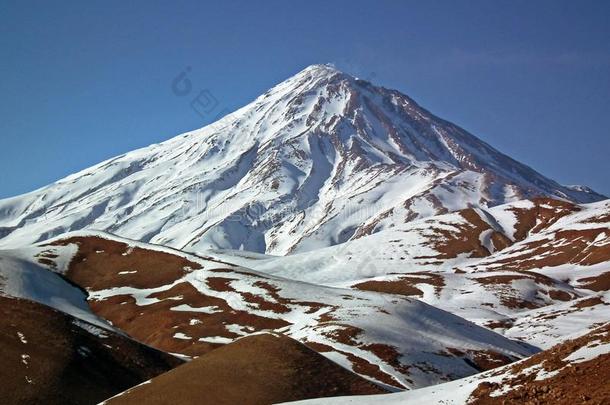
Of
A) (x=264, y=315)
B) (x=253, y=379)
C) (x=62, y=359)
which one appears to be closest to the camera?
(x=253, y=379)

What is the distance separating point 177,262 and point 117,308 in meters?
23.6

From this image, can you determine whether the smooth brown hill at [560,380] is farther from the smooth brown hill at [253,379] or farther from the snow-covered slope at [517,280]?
the snow-covered slope at [517,280]

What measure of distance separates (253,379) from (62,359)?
18.3 metres

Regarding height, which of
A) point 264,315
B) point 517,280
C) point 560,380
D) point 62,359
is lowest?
point 264,315

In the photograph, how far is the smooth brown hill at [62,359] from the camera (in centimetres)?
4609

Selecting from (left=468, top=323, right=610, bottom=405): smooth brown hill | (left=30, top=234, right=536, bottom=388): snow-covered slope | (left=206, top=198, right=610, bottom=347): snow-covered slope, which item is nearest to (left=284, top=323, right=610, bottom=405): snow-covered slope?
(left=468, top=323, right=610, bottom=405): smooth brown hill

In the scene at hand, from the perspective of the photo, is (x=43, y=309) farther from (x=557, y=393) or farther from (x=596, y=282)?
(x=596, y=282)

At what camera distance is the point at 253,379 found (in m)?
42.2

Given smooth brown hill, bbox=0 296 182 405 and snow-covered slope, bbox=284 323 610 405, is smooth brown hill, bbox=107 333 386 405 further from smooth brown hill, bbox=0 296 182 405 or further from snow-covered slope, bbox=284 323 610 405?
snow-covered slope, bbox=284 323 610 405

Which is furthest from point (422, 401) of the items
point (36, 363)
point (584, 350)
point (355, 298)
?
point (355, 298)

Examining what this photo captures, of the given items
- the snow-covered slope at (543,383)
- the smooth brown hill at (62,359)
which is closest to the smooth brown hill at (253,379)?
the smooth brown hill at (62,359)

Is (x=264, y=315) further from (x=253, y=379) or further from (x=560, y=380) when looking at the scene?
(x=560, y=380)

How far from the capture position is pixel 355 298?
326 feet

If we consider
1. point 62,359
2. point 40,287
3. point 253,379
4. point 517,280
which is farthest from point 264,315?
point 517,280
